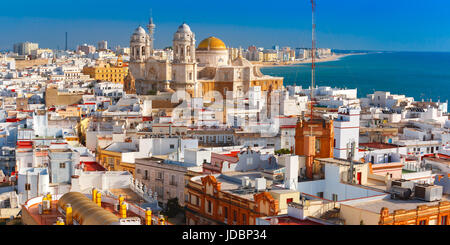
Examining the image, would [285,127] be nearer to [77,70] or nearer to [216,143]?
[216,143]

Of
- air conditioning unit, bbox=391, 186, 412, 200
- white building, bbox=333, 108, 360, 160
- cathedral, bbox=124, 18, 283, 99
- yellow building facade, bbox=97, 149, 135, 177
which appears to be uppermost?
cathedral, bbox=124, 18, 283, 99

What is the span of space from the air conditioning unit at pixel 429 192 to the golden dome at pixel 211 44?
3285 cm

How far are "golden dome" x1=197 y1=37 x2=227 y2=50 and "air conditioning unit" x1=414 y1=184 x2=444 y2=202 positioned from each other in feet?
108

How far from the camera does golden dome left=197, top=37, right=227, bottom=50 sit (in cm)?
4234

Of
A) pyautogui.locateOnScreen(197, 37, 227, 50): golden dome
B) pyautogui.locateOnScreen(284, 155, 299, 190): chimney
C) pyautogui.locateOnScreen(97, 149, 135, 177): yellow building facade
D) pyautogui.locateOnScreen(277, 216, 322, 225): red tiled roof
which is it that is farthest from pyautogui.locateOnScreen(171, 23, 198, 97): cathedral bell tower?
pyautogui.locateOnScreen(277, 216, 322, 225): red tiled roof

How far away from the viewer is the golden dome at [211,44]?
42344 millimetres

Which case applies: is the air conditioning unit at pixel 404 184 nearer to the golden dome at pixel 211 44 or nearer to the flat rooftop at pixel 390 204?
the flat rooftop at pixel 390 204

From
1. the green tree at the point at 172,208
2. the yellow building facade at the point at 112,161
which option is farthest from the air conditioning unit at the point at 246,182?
the yellow building facade at the point at 112,161

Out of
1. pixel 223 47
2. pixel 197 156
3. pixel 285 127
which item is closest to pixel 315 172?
pixel 197 156

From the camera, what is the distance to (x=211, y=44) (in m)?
42.4

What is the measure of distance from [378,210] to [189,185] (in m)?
3.82

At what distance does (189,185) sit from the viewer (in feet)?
39.0

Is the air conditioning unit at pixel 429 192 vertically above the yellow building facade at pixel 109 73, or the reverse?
the yellow building facade at pixel 109 73

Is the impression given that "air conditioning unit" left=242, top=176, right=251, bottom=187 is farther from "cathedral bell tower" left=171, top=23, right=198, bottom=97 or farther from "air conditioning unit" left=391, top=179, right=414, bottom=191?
"cathedral bell tower" left=171, top=23, right=198, bottom=97
